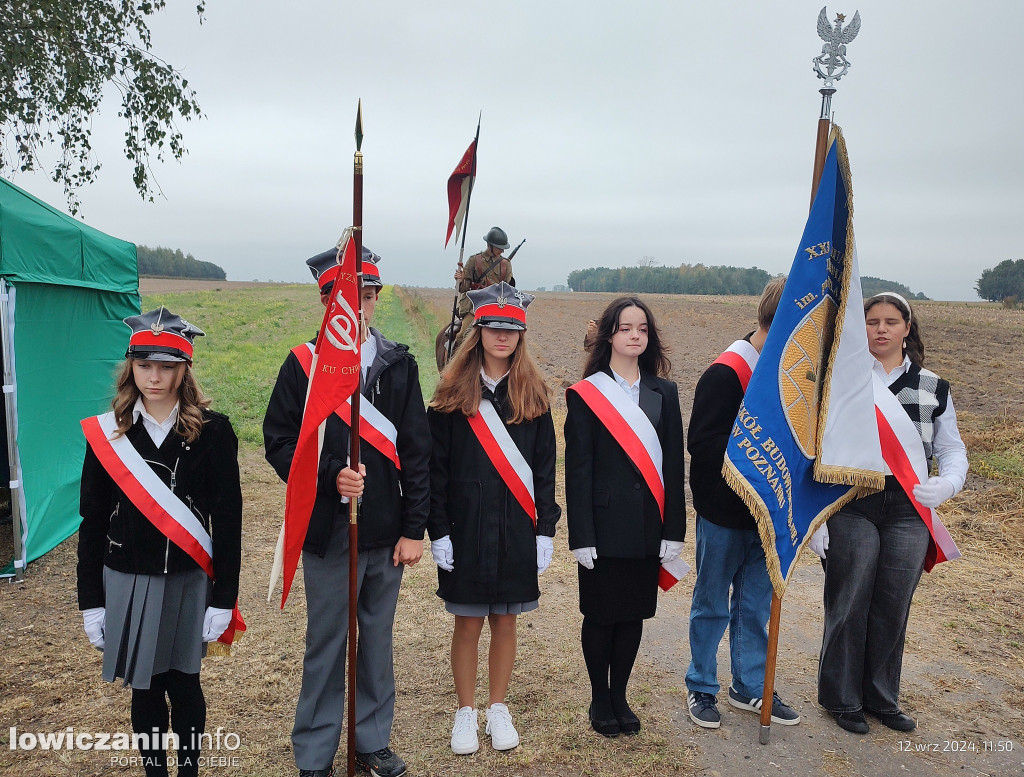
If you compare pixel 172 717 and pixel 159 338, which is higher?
pixel 159 338

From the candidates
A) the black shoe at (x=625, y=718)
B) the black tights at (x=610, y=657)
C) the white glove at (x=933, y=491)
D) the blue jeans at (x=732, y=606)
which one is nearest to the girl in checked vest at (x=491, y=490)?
the black tights at (x=610, y=657)

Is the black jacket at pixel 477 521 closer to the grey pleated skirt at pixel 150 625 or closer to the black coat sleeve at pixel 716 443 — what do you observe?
the black coat sleeve at pixel 716 443

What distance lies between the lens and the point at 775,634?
343cm

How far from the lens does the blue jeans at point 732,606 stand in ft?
12.3

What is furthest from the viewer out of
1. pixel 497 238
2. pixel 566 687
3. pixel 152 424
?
pixel 497 238

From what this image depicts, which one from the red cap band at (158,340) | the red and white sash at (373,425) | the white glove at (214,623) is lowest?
the white glove at (214,623)

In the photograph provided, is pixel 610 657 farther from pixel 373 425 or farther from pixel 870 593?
pixel 373 425

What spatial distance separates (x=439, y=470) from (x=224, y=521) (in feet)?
3.26

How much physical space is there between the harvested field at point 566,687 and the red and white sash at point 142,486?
4.40ft

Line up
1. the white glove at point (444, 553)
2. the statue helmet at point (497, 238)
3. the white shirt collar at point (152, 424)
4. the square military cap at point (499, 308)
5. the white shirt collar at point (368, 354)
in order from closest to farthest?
the white shirt collar at point (152, 424), the white shirt collar at point (368, 354), the white glove at point (444, 553), the square military cap at point (499, 308), the statue helmet at point (497, 238)

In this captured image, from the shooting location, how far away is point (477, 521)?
338 cm

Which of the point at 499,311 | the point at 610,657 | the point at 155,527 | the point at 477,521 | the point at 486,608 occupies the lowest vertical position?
the point at 610,657

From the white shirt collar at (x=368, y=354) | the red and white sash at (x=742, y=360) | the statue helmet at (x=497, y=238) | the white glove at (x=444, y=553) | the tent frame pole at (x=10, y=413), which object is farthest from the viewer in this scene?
the statue helmet at (x=497, y=238)
